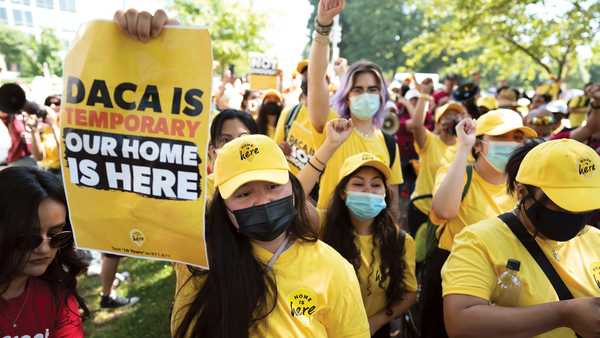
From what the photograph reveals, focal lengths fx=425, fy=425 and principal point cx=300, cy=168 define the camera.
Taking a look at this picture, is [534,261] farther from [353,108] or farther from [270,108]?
[270,108]

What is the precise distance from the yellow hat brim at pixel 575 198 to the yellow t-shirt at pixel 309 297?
91 cm

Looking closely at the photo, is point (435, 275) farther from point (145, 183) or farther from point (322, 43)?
point (145, 183)

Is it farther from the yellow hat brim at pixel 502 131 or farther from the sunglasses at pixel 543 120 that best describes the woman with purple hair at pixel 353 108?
the sunglasses at pixel 543 120

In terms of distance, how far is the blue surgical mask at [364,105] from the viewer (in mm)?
3469

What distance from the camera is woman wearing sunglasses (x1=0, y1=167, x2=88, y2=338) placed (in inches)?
68.9

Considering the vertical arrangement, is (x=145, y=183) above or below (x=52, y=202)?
above

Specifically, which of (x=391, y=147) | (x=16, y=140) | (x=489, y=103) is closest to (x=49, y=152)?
(x=16, y=140)

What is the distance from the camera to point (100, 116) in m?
1.72

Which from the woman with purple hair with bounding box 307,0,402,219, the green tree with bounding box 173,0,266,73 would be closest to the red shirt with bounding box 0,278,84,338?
the woman with purple hair with bounding box 307,0,402,219

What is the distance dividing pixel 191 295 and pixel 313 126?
1.96 metres

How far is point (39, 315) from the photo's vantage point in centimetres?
182

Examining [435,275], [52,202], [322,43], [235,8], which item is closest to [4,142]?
[52,202]

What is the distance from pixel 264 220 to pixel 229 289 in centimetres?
32

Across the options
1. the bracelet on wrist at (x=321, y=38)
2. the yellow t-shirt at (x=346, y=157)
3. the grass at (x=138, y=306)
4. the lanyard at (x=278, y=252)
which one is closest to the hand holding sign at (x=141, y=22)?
the lanyard at (x=278, y=252)
